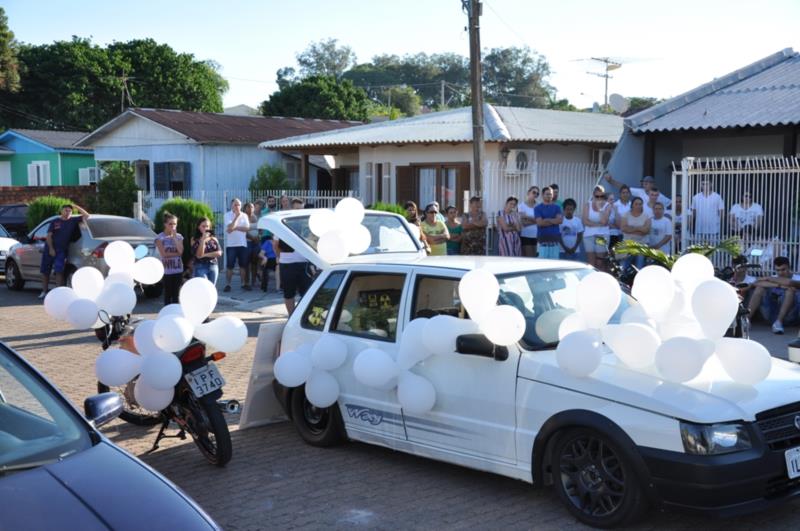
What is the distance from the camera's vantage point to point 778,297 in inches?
492

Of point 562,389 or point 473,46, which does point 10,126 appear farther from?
point 562,389

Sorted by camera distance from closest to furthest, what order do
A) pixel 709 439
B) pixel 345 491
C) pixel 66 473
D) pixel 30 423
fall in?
1. pixel 66 473
2. pixel 30 423
3. pixel 709 439
4. pixel 345 491

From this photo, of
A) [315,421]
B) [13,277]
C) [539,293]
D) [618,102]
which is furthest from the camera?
[618,102]

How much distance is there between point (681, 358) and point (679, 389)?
18 centimetres

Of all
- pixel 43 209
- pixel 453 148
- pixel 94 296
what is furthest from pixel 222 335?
pixel 43 209

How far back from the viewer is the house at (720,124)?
17.4 m

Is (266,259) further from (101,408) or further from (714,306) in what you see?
(101,408)

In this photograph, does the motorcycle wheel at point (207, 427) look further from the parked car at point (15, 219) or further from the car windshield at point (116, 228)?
the parked car at point (15, 219)

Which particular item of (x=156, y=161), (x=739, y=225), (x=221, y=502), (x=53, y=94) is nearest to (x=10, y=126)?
(x=53, y=94)

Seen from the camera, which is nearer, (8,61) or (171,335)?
(171,335)

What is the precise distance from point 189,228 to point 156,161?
13764 mm

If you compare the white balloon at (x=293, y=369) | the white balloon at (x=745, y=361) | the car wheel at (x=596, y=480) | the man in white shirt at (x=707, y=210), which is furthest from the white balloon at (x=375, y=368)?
the man in white shirt at (x=707, y=210)

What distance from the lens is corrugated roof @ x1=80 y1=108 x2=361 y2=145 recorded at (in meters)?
30.1

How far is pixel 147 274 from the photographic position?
7828 millimetres
